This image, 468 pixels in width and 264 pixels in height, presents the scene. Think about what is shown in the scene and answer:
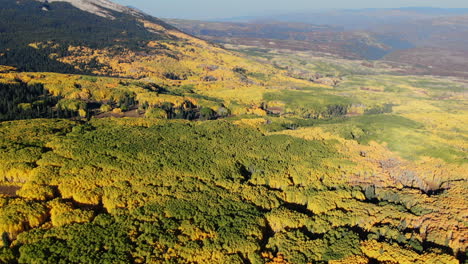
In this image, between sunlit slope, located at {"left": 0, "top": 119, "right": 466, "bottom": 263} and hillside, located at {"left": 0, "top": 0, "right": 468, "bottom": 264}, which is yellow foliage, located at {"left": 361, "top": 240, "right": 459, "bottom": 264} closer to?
sunlit slope, located at {"left": 0, "top": 119, "right": 466, "bottom": 263}

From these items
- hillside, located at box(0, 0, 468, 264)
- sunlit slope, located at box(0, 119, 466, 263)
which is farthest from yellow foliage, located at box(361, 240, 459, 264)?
hillside, located at box(0, 0, 468, 264)

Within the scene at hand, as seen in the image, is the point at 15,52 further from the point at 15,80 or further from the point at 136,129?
the point at 136,129

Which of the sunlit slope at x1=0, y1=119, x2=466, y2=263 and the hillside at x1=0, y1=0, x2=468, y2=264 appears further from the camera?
the hillside at x1=0, y1=0, x2=468, y2=264

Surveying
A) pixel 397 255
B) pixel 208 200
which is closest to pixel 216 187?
pixel 208 200

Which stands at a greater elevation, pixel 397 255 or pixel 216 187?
pixel 216 187

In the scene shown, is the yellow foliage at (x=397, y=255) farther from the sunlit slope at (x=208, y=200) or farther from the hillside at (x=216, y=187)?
the hillside at (x=216, y=187)

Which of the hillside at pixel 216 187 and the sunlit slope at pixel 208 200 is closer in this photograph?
the sunlit slope at pixel 208 200

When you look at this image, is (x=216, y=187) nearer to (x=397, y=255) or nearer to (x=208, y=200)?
(x=208, y=200)

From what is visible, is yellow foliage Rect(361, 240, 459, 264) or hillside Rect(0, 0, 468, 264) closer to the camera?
yellow foliage Rect(361, 240, 459, 264)

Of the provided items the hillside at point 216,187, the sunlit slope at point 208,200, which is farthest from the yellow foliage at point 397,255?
the hillside at point 216,187

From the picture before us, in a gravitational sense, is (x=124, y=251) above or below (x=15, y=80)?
below

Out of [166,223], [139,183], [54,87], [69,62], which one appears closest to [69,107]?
[54,87]
